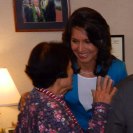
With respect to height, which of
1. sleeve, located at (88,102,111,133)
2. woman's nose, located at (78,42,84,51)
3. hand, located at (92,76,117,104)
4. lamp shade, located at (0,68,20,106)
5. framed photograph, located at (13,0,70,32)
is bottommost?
lamp shade, located at (0,68,20,106)

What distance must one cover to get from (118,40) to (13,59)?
0.86 meters

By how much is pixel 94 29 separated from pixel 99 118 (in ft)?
1.87

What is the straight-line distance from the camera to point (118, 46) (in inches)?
105

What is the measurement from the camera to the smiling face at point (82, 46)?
68.7 inches

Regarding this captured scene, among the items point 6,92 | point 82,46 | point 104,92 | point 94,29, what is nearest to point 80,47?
point 82,46

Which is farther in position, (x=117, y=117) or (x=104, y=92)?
(x=104, y=92)

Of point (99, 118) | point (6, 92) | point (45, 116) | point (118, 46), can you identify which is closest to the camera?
point (45, 116)

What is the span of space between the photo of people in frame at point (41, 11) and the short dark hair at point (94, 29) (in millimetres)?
747

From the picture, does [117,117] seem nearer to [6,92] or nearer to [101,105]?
[101,105]

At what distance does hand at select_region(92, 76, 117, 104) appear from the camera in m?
1.41

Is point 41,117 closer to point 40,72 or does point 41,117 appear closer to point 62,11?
point 40,72

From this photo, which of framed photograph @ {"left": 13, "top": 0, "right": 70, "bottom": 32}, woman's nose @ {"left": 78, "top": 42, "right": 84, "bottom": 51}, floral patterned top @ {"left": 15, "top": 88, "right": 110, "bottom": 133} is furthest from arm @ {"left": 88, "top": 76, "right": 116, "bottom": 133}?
framed photograph @ {"left": 13, "top": 0, "right": 70, "bottom": 32}

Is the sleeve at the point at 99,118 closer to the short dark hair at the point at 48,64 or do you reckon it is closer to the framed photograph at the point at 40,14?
the short dark hair at the point at 48,64

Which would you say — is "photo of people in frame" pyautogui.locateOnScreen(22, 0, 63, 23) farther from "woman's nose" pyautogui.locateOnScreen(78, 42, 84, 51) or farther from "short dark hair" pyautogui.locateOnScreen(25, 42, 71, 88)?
"short dark hair" pyautogui.locateOnScreen(25, 42, 71, 88)
